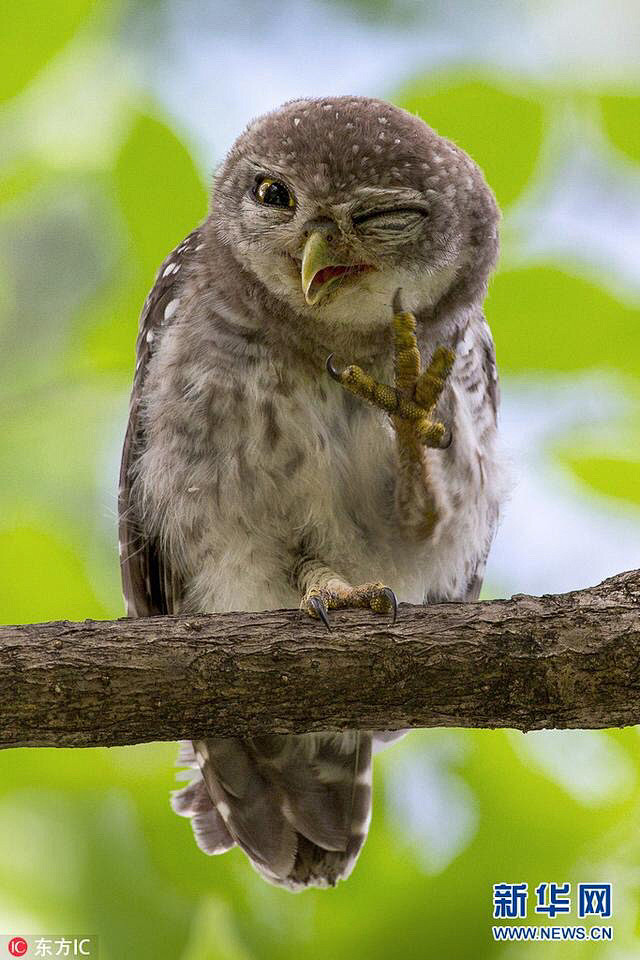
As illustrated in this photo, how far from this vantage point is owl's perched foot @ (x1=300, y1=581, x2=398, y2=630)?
241 centimetres

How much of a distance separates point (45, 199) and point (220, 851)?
5.59ft

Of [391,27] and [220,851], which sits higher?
[391,27]

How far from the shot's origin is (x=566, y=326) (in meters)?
2.64

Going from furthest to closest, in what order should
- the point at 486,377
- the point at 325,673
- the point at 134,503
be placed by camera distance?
the point at 134,503 < the point at 486,377 < the point at 325,673

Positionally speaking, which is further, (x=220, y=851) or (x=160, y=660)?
(x=220, y=851)

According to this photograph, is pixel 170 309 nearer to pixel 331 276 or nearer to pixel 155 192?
pixel 155 192

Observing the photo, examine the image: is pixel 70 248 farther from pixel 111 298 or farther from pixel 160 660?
pixel 160 660

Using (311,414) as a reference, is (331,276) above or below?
above

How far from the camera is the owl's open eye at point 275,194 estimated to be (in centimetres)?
269

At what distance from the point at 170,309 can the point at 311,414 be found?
0.51 metres

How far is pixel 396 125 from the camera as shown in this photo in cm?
277

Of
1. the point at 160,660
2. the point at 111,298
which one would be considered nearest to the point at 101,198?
the point at 111,298

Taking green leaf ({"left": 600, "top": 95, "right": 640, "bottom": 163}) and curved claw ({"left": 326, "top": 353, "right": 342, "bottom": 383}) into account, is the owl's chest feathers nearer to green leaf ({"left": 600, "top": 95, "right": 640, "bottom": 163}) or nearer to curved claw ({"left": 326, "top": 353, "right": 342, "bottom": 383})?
curved claw ({"left": 326, "top": 353, "right": 342, "bottom": 383})

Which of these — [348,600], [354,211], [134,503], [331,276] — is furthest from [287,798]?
[354,211]
